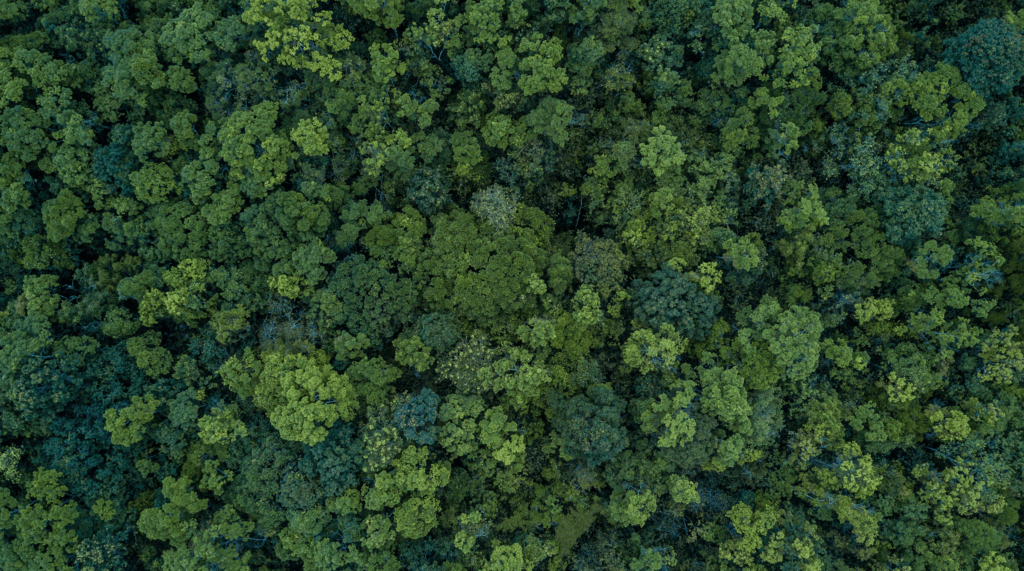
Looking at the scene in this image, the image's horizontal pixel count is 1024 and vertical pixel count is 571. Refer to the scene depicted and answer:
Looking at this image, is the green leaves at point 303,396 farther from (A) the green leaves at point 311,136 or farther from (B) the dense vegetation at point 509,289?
(A) the green leaves at point 311,136

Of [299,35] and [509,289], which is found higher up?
[299,35]

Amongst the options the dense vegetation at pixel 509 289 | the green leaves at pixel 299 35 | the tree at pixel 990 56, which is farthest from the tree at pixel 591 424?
the tree at pixel 990 56

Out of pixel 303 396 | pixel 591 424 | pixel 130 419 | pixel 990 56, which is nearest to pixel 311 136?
pixel 303 396

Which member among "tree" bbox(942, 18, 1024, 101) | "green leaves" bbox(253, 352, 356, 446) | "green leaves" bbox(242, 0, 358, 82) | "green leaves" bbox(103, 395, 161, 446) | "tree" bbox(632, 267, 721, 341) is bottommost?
"green leaves" bbox(103, 395, 161, 446)

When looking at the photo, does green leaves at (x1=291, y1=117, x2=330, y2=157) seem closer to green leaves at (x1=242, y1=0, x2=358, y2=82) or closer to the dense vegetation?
the dense vegetation

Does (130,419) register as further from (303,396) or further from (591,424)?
(591,424)

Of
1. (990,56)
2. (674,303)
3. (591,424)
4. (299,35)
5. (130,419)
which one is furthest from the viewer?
(130,419)

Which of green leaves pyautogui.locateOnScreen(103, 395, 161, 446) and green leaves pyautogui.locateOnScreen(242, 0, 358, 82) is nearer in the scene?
green leaves pyautogui.locateOnScreen(242, 0, 358, 82)

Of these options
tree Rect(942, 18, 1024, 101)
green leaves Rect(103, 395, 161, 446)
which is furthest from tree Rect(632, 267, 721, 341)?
green leaves Rect(103, 395, 161, 446)

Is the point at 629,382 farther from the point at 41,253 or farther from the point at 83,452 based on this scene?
the point at 41,253
